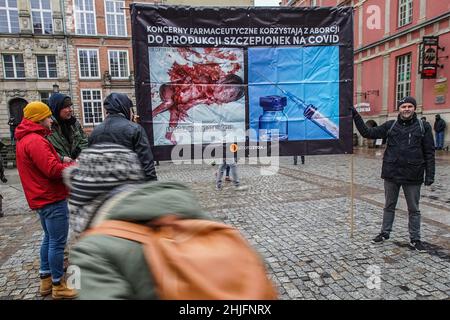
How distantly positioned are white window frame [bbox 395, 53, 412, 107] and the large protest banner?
1908 centimetres

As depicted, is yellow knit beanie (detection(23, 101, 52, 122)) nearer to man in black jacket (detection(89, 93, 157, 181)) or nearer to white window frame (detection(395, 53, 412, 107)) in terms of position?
man in black jacket (detection(89, 93, 157, 181))

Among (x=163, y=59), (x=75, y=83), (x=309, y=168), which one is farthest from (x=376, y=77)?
(x=75, y=83)

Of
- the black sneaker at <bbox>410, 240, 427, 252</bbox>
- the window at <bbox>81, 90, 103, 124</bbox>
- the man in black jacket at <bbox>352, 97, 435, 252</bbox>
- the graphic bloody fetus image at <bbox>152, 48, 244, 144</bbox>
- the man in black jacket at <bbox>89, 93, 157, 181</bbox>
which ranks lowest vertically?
the black sneaker at <bbox>410, 240, 427, 252</bbox>

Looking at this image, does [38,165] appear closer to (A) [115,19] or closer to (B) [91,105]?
(B) [91,105]

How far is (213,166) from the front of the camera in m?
13.3

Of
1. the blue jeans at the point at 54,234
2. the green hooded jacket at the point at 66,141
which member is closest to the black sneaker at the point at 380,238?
the blue jeans at the point at 54,234

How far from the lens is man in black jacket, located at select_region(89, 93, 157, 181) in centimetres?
278

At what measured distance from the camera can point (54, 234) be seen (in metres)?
3.18

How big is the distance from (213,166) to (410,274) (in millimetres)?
10210

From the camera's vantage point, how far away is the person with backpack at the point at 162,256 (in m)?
0.94

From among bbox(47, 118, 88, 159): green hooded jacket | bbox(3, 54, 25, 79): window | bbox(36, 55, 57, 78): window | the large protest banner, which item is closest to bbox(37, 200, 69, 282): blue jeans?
bbox(47, 118, 88, 159): green hooded jacket

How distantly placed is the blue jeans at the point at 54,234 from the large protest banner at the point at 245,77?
125cm

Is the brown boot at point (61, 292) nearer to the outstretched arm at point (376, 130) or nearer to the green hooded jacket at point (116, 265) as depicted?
the green hooded jacket at point (116, 265)

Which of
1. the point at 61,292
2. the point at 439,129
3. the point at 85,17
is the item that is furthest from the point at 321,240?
the point at 85,17
